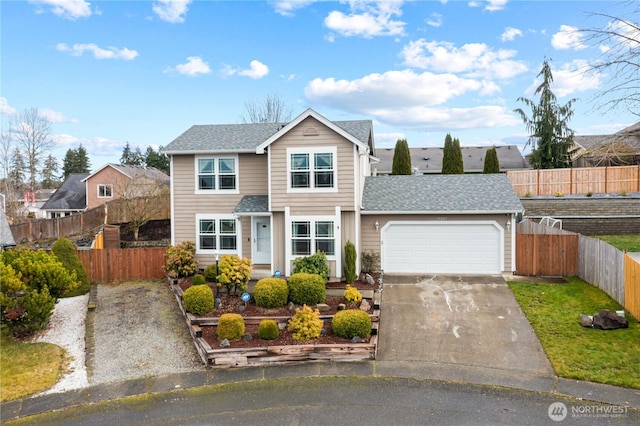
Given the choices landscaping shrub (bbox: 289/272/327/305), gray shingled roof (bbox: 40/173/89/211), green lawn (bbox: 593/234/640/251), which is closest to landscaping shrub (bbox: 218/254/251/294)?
landscaping shrub (bbox: 289/272/327/305)

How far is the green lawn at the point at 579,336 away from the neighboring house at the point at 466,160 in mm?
31763

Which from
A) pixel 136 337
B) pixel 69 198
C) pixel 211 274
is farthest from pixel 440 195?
pixel 69 198

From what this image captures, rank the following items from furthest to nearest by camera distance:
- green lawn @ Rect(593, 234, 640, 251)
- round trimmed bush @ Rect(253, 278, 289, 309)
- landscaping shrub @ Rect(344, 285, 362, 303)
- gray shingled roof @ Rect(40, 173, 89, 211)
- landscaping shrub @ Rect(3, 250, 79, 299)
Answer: gray shingled roof @ Rect(40, 173, 89, 211) < green lawn @ Rect(593, 234, 640, 251) < landscaping shrub @ Rect(344, 285, 362, 303) < round trimmed bush @ Rect(253, 278, 289, 309) < landscaping shrub @ Rect(3, 250, 79, 299)

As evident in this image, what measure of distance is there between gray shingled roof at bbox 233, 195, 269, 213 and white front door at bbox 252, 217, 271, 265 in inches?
28.5

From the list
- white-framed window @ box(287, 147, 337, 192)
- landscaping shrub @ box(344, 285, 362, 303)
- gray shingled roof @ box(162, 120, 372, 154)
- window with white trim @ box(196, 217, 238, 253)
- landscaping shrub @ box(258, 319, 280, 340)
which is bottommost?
landscaping shrub @ box(258, 319, 280, 340)

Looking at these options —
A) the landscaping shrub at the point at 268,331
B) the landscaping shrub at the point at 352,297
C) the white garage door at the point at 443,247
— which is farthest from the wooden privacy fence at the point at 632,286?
the landscaping shrub at the point at 268,331

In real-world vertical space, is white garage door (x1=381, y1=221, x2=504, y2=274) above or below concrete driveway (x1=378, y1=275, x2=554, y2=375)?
above

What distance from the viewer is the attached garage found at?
16062 millimetres

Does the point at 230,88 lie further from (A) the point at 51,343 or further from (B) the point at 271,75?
(A) the point at 51,343

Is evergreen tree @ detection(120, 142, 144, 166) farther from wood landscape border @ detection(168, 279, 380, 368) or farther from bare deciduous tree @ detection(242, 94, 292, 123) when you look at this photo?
wood landscape border @ detection(168, 279, 380, 368)

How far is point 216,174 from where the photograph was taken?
686 inches

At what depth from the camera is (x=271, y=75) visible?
1097 inches

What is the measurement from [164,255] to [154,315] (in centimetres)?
465

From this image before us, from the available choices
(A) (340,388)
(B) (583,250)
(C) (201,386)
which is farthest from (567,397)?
(B) (583,250)
